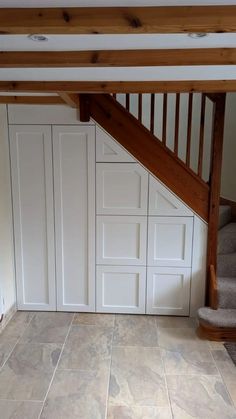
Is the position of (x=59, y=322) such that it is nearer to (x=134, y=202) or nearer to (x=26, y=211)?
(x=26, y=211)

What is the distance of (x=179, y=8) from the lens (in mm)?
1156

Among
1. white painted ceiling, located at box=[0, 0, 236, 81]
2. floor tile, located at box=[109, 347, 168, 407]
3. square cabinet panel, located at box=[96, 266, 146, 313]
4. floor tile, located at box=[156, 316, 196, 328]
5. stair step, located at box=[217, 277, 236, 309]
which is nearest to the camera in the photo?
white painted ceiling, located at box=[0, 0, 236, 81]

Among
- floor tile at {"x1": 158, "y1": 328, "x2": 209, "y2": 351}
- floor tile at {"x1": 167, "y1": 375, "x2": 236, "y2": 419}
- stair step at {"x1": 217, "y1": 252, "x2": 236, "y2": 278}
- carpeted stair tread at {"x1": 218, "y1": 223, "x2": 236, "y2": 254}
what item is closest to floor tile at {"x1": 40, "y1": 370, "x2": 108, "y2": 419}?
floor tile at {"x1": 167, "y1": 375, "x2": 236, "y2": 419}

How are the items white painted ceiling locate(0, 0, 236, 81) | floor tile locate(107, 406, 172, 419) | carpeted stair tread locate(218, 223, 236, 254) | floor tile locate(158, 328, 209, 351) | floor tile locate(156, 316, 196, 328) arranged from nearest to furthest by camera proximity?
white painted ceiling locate(0, 0, 236, 81) → floor tile locate(107, 406, 172, 419) → floor tile locate(158, 328, 209, 351) → floor tile locate(156, 316, 196, 328) → carpeted stair tread locate(218, 223, 236, 254)

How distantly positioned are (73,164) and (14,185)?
24.1 inches

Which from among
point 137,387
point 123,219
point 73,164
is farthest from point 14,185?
point 137,387

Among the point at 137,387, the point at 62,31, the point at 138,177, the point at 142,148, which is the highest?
the point at 62,31

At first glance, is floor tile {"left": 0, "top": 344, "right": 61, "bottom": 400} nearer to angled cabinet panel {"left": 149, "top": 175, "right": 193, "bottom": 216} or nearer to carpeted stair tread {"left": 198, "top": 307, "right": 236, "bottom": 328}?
carpeted stair tread {"left": 198, "top": 307, "right": 236, "bottom": 328}

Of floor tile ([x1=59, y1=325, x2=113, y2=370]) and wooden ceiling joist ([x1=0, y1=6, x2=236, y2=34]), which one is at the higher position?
wooden ceiling joist ([x1=0, y1=6, x2=236, y2=34])

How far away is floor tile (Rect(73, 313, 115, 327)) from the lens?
10.3 ft

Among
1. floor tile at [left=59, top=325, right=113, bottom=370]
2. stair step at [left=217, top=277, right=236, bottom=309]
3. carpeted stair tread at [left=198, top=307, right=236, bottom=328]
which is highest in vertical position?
stair step at [left=217, top=277, right=236, bottom=309]

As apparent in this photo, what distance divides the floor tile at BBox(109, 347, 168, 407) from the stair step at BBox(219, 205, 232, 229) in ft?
5.30

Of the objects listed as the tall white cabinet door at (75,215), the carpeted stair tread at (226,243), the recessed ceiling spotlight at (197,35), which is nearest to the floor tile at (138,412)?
the tall white cabinet door at (75,215)

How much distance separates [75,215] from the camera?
317 cm
